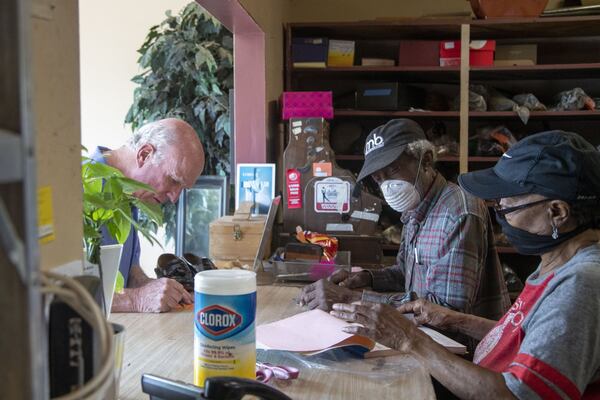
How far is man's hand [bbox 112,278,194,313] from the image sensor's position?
1.78 meters

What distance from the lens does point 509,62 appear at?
3.95 m

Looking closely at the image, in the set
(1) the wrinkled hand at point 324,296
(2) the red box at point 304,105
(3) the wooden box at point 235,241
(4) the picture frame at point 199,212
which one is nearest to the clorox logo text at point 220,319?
(1) the wrinkled hand at point 324,296

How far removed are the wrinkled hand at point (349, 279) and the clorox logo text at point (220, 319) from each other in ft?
4.39

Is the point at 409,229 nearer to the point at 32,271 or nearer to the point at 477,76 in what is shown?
the point at 32,271

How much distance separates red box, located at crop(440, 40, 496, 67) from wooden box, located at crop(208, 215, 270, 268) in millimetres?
1958

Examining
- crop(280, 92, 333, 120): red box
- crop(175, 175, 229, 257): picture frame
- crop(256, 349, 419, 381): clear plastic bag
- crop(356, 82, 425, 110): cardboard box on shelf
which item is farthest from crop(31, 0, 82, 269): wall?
crop(356, 82, 425, 110): cardboard box on shelf

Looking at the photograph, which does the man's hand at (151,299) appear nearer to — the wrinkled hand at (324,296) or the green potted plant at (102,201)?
the wrinkled hand at (324,296)

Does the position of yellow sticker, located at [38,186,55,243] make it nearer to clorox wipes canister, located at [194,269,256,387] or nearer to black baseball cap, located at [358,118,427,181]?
clorox wipes canister, located at [194,269,256,387]

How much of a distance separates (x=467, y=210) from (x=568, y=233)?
618 mm

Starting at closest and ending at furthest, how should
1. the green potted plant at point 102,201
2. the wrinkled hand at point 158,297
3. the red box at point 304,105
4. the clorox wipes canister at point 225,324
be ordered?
the clorox wipes canister at point 225,324
the green potted plant at point 102,201
the wrinkled hand at point 158,297
the red box at point 304,105

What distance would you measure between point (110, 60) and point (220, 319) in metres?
4.07

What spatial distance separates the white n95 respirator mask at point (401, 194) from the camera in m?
2.15

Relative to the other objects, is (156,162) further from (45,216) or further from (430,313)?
(45,216)

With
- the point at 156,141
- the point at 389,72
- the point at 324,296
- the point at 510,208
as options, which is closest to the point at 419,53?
the point at 389,72
